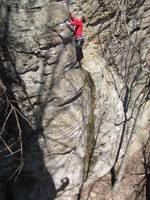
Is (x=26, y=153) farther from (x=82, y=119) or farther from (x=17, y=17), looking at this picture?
(x=17, y=17)

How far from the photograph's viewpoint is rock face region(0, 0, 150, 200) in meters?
5.76

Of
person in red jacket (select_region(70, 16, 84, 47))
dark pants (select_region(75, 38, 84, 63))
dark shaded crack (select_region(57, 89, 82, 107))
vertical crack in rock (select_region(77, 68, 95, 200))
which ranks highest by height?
person in red jacket (select_region(70, 16, 84, 47))

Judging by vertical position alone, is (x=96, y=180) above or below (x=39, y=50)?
below

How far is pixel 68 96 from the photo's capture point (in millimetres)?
6547

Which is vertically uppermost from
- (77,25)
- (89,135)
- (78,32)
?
(77,25)

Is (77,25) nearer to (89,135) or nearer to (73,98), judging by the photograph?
(73,98)

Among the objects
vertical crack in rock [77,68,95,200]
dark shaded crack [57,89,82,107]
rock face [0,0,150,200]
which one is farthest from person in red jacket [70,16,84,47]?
dark shaded crack [57,89,82,107]

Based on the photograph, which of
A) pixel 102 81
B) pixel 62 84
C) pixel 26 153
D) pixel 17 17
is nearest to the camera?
pixel 17 17

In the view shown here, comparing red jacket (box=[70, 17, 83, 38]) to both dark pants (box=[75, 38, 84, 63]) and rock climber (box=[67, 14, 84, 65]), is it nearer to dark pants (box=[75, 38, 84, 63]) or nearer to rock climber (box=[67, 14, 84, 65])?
rock climber (box=[67, 14, 84, 65])

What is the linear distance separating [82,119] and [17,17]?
2.39 m

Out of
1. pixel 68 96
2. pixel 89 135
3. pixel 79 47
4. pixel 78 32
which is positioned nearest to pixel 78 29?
pixel 78 32

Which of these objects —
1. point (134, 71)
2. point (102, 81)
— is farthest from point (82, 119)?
point (134, 71)

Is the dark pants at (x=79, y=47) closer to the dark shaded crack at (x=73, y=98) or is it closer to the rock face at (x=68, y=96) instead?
the rock face at (x=68, y=96)

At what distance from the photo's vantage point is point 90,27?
729cm
